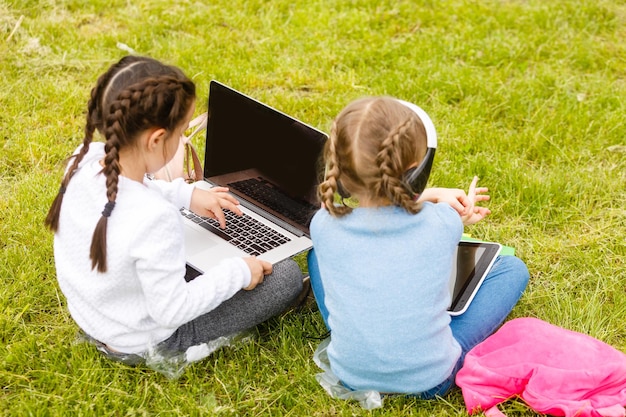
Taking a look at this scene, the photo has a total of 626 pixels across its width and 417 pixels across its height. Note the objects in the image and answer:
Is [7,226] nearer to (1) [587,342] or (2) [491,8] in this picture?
(1) [587,342]

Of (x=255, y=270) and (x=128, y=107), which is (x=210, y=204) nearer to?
(x=255, y=270)

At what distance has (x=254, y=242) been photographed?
3.19 metres

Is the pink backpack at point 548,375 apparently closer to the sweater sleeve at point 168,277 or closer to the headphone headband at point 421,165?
the headphone headband at point 421,165

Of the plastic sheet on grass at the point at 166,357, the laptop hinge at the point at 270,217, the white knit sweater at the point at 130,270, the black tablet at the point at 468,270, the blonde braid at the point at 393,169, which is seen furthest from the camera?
the laptop hinge at the point at 270,217

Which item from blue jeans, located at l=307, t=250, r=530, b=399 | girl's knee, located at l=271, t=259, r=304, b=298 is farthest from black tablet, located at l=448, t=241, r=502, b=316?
girl's knee, located at l=271, t=259, r=304, b=298

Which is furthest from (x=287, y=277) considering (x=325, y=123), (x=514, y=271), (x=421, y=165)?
(x=325, y=123)

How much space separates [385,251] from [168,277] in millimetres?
703

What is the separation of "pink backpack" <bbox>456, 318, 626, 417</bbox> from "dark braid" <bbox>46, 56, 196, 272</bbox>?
1.34m

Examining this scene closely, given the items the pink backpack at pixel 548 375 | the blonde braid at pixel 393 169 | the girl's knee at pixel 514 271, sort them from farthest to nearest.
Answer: the girl's knee at pixel 514 271
the pink backpack at pixel 548 375
the blonde braid at pixel 393 169

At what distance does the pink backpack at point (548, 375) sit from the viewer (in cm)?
258

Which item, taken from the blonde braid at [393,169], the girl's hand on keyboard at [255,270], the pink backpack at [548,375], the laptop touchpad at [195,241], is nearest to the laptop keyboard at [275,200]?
the laptop touchpad at [195,241]

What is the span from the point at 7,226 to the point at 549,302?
248cm

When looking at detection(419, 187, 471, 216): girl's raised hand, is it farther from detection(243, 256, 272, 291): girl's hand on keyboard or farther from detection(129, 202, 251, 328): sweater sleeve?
detection(129, 202, 251, 328): sweater sleeve

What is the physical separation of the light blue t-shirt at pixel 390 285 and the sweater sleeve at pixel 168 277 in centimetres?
40
